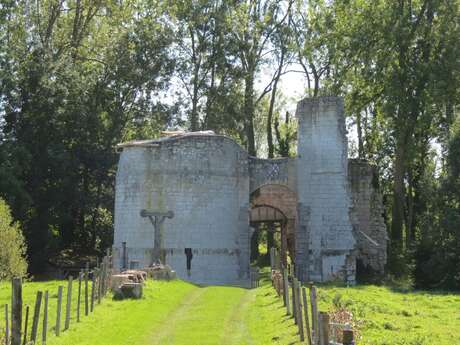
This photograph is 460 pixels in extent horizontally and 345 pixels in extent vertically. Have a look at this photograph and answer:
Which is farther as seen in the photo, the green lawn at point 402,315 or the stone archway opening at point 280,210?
the stone archway opening at point 280,210

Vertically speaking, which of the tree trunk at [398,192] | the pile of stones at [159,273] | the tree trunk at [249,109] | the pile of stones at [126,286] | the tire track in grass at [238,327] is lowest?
the tire track in grass at [238,327]

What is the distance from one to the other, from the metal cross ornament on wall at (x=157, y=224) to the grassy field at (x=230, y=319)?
6500 millimetres

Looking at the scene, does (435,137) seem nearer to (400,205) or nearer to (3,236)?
(400,205)

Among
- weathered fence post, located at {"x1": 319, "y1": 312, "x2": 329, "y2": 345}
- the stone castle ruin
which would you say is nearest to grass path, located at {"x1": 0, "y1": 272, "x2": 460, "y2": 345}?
weathered fence post, located at {"x1": 319, "y1": 312, "x2": 329, "y2": 345}

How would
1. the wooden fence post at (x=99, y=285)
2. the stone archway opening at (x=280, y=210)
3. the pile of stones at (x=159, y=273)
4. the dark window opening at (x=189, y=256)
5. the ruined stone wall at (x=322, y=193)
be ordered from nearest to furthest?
the wooden fence post at (x=99, y=285) < the pile of stones at (x=159, y=273) < the dark window opening at (x=189, y=256) < the ruined stone wall at (x=322, y=193) < the stone archway opening at (x=280, y=210)

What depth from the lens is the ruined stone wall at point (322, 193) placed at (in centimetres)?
3562

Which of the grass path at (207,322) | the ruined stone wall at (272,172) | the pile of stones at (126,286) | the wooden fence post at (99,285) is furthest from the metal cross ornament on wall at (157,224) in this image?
the wooden fence post at (99,285)

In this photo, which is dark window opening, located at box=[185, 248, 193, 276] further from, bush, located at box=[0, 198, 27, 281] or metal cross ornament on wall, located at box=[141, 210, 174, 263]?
bush, located at box=[0, 198, 27, 281]

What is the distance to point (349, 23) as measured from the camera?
44.5m

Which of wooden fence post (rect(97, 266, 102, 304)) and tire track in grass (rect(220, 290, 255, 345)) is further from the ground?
wooden fence post (rect(97, 266, 102, 304))

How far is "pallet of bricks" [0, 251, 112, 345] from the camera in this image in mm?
13875

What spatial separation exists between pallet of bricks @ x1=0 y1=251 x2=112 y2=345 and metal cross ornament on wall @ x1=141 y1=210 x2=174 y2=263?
21.9 ft

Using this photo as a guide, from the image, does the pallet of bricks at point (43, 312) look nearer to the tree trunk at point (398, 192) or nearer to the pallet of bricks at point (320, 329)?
the pallet of bricks at point (320, 329)

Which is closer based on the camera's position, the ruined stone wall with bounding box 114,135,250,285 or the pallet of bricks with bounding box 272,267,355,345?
the pallet of bricks with bounding box 272,267,355,345
